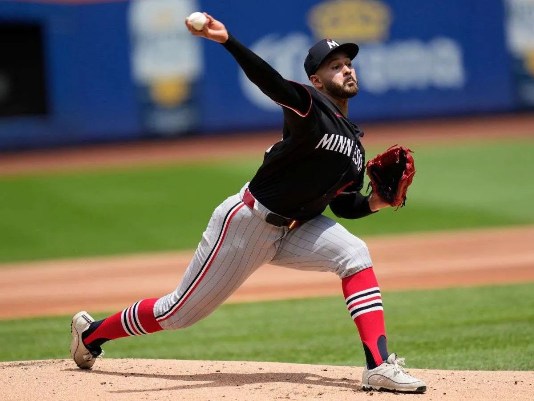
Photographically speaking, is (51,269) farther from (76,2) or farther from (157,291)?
(76,2)

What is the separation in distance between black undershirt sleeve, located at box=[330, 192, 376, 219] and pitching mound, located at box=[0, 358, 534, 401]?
88cm

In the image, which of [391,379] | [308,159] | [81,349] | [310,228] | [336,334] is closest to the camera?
[391,379]

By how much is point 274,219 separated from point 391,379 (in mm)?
983

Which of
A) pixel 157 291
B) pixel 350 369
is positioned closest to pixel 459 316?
pixel 350 369

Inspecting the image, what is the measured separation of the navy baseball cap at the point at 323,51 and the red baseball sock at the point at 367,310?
108 centimetres

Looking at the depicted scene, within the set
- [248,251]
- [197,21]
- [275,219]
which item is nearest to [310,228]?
[275,219]

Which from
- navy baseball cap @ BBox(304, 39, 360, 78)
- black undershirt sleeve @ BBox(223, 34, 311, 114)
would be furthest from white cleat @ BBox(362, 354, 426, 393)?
navy baseball cap @ BBox(304, 39, 360, 78)

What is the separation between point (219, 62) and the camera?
64.2 feet

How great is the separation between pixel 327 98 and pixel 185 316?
1.36 meters

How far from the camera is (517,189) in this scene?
15.6 m

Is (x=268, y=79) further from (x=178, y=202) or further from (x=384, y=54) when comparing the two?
(x=384, y=54)

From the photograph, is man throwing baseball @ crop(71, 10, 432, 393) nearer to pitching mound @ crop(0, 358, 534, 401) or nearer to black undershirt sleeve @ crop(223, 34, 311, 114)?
black undershirt sleeve @ crop(223, 34, 311, 114)

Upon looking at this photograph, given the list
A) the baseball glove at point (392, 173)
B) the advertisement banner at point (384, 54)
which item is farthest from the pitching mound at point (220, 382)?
the advertisement banner at point (384, 54)

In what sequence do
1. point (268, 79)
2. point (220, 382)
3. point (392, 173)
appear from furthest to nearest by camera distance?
point (392, 173) < point (220, 382) < point (268, 79)
